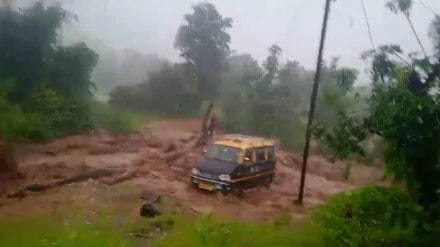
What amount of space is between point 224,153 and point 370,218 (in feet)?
4.18

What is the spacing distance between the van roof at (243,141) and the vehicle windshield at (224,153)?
1.6 inches

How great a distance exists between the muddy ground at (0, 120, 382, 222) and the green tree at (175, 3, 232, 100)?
0.35 metres

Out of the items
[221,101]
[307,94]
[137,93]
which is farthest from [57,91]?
[307,94]

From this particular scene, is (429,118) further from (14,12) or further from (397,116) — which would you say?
(14,12)

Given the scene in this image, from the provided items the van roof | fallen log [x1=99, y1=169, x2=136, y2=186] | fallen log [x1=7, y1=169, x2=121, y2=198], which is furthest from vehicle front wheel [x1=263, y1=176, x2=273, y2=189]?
fallen log [x1=7, y1=169, x2=121, y2=198]

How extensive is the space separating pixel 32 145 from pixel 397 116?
110 inches

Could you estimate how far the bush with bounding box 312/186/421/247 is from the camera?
4238mm

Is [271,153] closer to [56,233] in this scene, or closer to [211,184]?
[211,184]

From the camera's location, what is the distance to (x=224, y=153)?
445 cm

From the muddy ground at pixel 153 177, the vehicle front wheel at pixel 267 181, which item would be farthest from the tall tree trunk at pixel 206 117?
the vehicle front wheel at pixel 267 181

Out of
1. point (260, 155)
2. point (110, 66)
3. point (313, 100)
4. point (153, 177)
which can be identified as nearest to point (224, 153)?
point (260, 155)

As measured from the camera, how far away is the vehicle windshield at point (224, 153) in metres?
4.45

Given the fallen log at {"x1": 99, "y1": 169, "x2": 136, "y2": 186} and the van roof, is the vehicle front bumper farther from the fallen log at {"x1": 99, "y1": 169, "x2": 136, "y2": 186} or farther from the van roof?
the fallen log at {"x1": 99, "y1": 169, "x2": 136, "y2": 186}

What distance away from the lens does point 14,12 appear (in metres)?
4.43
